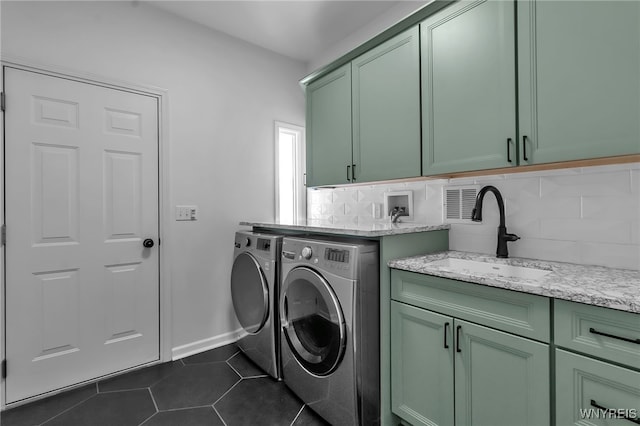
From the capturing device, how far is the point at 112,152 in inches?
83.1

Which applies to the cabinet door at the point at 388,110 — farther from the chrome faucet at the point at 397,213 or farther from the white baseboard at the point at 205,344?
the white baseboard at the point at 205,344

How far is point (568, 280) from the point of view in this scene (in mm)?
1119

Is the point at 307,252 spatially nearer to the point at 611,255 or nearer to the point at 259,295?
the point at 259,295

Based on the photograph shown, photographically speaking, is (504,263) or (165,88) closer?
(504,263)

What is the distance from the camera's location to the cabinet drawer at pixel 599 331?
0.87 metres

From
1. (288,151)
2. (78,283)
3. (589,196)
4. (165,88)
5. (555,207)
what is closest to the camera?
(589,196)

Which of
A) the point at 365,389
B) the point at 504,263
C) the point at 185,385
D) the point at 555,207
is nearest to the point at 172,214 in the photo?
the point at 185,385

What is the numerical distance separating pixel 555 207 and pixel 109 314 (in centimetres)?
287

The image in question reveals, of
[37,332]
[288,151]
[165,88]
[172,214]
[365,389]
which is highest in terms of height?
[165,88]

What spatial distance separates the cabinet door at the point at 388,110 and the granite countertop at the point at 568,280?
25.9 inches

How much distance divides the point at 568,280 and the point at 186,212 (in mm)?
2429

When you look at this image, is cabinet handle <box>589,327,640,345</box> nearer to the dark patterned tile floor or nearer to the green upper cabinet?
the green upper cabinet

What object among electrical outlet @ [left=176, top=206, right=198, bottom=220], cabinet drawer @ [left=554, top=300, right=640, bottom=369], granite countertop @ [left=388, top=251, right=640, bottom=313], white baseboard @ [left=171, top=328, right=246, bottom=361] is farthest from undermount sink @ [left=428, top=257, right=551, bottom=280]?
electrical outlet @ [left=176, top=206, right=198, bottom=220]

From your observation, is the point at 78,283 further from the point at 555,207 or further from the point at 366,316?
the point at 555,207
